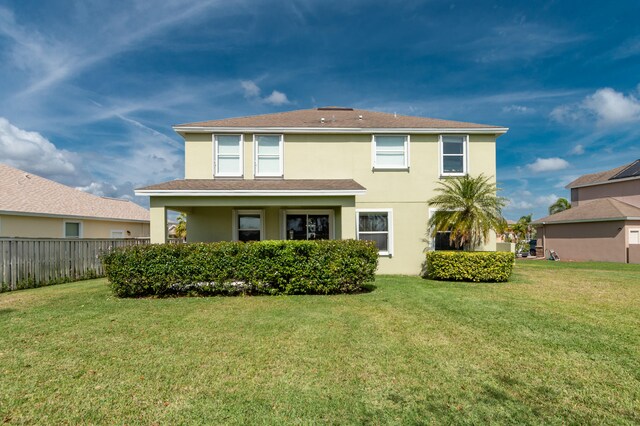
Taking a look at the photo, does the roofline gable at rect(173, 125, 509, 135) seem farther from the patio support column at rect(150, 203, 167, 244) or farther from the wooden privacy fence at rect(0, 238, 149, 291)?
the wooden privacy fence at rect(0, 238, 149, 291)

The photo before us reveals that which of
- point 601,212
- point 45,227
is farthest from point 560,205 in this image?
point 45,227

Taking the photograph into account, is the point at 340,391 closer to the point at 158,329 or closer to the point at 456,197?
the point at 158,329

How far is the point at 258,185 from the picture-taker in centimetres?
1119

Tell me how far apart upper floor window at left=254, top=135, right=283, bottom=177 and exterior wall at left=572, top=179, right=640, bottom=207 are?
92.5ft

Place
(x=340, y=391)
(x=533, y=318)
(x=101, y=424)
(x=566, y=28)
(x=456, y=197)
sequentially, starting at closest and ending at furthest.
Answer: (x=101, y=424) → (x=340, y=391) → (x=533, y=318) → (x=456, y=197) → (x=566, y=28)

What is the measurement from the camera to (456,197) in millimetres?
11672

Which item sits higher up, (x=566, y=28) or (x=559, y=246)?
(x=566, y=28)

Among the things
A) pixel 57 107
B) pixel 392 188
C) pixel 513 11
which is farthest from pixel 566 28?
pixel 57 107

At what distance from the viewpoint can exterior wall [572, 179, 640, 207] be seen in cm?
2417

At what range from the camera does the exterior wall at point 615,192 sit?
79.3 ft

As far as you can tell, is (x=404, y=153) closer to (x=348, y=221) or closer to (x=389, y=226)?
(x=389, y=226)

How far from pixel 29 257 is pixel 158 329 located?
8509 millimetres

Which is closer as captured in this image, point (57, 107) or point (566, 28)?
point (566, 28)

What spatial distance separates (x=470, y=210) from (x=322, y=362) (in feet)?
30.3
